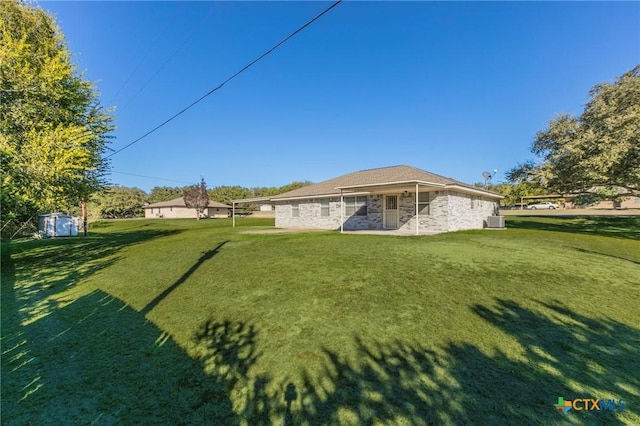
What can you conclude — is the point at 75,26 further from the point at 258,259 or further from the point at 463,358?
the point at 463,358

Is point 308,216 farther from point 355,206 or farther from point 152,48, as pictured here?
point 152,48

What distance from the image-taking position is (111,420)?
9.58 feet

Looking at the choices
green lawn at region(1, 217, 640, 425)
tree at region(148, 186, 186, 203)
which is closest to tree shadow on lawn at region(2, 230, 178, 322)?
green lawn at region(1, 217, 640, 425)

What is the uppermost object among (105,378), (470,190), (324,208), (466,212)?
(470,190)

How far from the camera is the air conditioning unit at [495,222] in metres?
17.8

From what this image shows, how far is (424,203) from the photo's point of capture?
15.8 meters

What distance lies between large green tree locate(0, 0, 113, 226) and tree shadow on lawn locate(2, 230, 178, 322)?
6.45 feet

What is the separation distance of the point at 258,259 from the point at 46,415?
5919mm

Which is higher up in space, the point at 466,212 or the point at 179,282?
the point at 466,212

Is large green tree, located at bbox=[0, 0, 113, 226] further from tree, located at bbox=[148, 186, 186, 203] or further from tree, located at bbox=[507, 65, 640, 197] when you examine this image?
tree, located at bbox=[148, 186, 186, 203]

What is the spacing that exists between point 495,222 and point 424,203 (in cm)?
575

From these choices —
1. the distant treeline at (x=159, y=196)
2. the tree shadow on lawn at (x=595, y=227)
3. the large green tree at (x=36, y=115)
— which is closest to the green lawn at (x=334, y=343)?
the large green tree at (x=36, y=115)

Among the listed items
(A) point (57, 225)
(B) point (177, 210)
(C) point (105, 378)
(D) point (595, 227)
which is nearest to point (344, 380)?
(C) point (105, 378)

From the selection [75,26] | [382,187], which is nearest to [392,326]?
[382,187]
